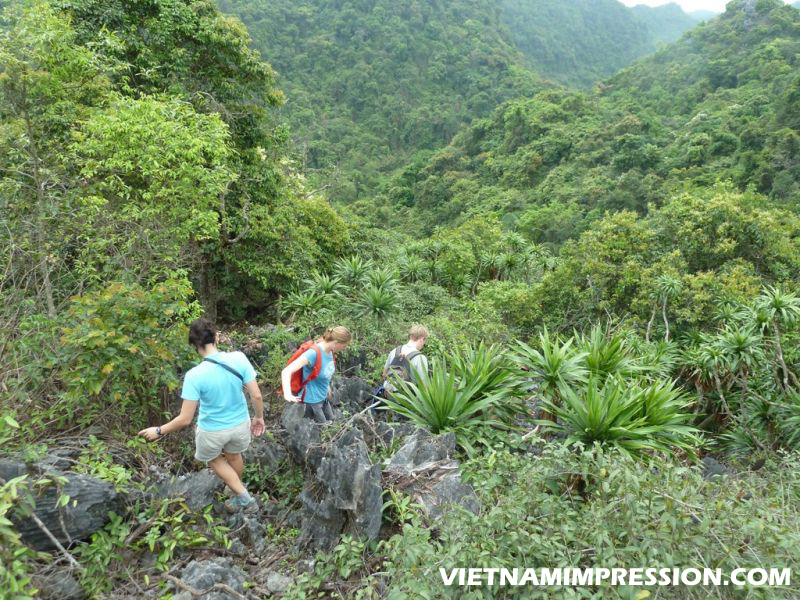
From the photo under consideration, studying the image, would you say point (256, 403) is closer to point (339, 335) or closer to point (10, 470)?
point (339, 335)

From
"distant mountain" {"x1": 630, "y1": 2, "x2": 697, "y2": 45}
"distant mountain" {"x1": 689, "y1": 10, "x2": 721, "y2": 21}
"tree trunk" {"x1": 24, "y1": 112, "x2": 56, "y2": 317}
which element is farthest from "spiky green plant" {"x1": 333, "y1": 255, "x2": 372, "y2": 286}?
"distant mountain" {"x1": 689, "y1": 10, "x2": 721, "y2": 21}

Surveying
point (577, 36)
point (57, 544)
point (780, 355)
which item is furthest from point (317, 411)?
point (577, 36)

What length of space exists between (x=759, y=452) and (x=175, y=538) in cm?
657

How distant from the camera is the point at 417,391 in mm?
3996

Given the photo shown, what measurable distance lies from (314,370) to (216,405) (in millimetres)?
1005

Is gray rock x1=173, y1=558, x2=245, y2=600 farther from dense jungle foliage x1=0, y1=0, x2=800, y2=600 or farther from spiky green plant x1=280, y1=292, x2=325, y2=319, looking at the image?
spiky green plant x1=280, y1=292, x2=325, y2=319

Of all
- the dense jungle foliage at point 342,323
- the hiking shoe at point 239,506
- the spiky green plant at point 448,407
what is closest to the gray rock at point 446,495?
the dense jungle foliage at point 342,323

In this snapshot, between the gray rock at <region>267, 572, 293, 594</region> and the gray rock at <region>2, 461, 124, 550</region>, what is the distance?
3.39 feet

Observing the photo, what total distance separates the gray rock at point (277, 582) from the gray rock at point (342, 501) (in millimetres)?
258

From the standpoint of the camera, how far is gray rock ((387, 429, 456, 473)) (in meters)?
3.47

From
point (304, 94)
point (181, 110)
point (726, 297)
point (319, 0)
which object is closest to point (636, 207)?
point (726, 297)

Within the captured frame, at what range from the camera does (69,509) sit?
275 cm

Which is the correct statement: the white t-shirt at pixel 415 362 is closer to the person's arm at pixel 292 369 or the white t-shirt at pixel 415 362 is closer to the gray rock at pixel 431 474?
the gray rock at pixel 431 474

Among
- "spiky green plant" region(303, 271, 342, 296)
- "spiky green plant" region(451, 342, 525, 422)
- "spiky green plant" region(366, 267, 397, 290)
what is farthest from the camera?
"spiky green plant" region(303, 271, 342, 296)
